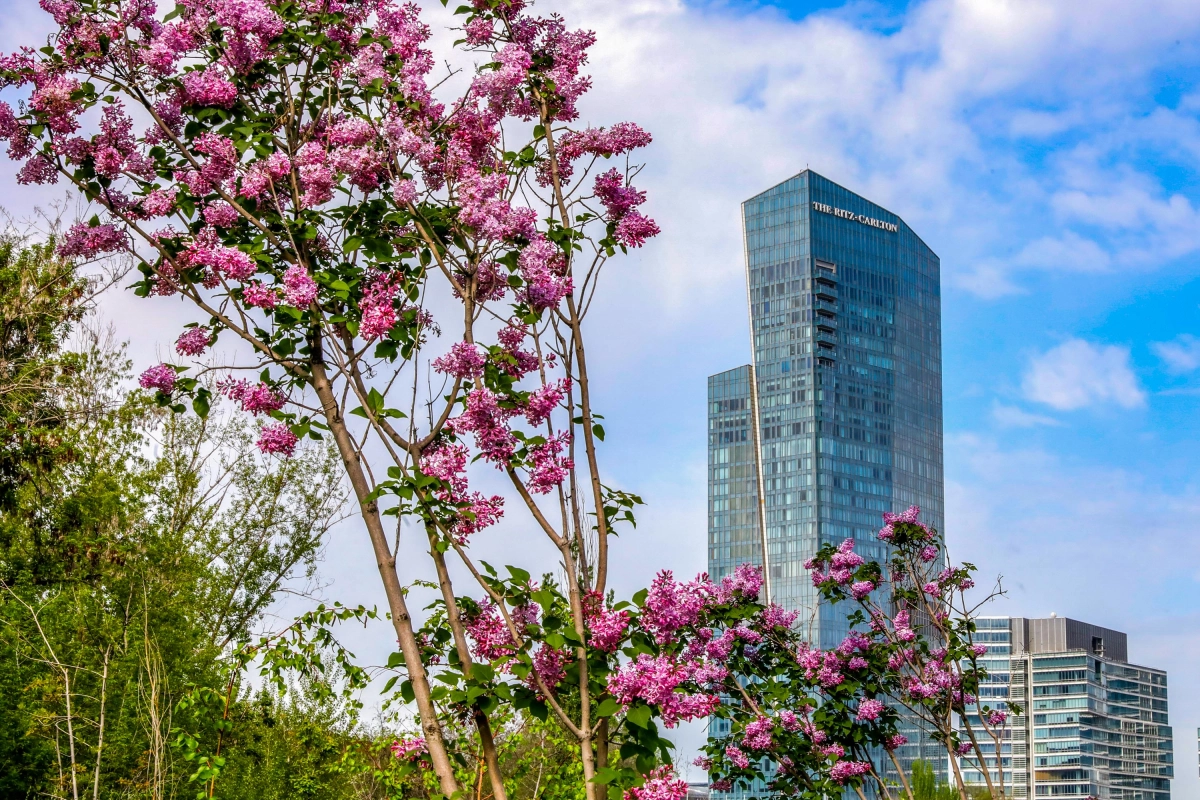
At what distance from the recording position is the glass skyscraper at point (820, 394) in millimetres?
112875

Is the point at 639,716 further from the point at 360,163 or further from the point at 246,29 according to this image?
the point at 246,29

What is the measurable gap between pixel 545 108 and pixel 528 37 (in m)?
0.29

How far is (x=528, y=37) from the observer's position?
4277 millimetres

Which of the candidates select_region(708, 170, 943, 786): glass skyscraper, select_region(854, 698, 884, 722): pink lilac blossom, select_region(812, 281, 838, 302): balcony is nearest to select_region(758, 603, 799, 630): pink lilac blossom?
select_region(854, 698, 884, 722): pink lilac blossom

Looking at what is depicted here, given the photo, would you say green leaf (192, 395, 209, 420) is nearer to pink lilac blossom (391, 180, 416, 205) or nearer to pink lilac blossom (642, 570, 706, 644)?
pink lilac blossom (391, 180, 416, 205)

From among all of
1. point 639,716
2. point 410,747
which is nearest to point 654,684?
point 639,716

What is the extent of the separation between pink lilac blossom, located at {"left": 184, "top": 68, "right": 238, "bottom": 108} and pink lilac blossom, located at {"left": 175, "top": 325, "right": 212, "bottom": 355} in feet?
2.87

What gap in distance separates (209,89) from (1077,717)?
151215 millimetres

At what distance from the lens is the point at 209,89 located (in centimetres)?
440

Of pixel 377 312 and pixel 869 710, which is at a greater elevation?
pixel 377 312

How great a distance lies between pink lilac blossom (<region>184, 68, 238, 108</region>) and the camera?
440cm

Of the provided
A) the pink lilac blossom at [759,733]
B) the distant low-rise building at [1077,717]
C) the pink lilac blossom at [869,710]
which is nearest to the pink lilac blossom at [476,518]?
the pink lilac blossom at [759,733]

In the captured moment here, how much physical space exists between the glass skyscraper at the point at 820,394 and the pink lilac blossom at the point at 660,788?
4237 inches

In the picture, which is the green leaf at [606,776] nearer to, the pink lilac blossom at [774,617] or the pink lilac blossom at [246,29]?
the pink lilac blossom at [246,29]
